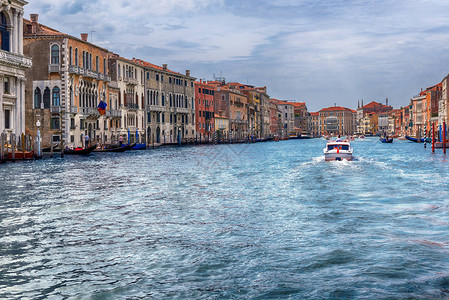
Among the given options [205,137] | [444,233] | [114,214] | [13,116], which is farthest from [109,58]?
[444,233]

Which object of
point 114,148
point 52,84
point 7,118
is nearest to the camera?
point 7,118

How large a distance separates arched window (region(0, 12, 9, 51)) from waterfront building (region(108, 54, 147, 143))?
51.7 feet

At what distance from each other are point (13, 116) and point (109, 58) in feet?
58.9

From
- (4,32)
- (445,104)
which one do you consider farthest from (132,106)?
(445,104)

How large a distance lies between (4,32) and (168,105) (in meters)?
29.7

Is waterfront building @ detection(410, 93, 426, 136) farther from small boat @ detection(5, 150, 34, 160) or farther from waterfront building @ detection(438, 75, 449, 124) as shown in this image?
small boat @ detection(5, 150, 34, 160)

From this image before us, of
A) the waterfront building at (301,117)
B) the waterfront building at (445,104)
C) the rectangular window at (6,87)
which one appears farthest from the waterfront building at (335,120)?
the rectangular window at (6,87)

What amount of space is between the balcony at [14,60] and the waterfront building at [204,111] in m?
34.4

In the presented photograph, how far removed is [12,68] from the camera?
31.4 meters

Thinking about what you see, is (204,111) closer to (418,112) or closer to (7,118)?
(7,118)

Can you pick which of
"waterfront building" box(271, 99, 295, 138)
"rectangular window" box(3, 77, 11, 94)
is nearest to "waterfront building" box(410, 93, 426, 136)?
"waterfront building" box(271, 99, 295, 138)

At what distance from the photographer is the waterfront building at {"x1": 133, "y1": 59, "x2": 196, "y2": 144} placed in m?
56.7

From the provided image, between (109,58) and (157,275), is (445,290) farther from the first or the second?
(109,58)

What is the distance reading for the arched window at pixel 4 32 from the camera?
31.5 metres
